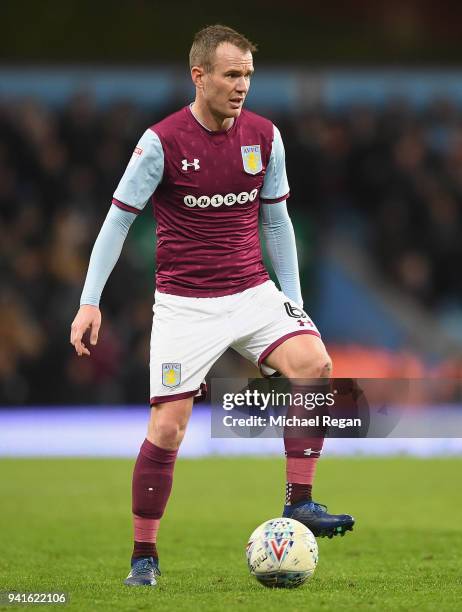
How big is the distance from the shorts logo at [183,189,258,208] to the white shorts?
0.40 m

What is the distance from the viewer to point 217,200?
5.61 meters

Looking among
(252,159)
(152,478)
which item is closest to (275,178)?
(252,159)

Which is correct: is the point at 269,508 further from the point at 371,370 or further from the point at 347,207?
the point at 347,207

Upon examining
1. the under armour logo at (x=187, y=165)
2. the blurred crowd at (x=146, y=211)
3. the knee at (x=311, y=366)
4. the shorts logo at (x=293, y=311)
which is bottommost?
the knee at (x=311, y=366)

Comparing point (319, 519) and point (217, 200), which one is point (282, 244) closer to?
point (217, 200)

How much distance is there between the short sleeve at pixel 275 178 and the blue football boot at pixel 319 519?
1387 mm

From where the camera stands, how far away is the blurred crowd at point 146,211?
1388 centimetres

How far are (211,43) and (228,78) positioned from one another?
0.18 meters

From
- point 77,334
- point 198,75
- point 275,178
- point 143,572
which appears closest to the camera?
point 77,334

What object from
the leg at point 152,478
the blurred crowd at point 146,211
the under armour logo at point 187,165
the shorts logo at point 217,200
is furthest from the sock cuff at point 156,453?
the blurred crowd at point 146,211

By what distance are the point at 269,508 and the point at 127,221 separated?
3647 millimetres

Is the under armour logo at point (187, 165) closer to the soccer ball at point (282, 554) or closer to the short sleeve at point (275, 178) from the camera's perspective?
the short sleeve at point (275, 178)

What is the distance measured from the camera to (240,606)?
4.75 m

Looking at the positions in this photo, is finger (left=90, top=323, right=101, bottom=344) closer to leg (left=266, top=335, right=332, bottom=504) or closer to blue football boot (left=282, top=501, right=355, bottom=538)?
leg (left=266, top=335, right=332, bottom=504)
